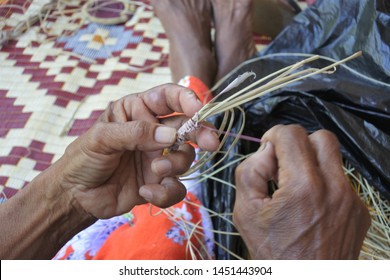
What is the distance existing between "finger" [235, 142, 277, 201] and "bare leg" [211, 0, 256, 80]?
0.75 metres

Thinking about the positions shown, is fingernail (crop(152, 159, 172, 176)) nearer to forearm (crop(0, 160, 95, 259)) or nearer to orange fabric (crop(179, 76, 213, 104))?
forearm (crop(0, 160, 95, 259))

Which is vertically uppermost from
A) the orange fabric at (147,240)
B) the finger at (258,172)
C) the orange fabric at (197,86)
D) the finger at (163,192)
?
the finger at (258,172)

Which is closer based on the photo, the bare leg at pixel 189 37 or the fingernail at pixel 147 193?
the fingernail at pixel 147 193

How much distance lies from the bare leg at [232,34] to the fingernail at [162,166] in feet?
2.28

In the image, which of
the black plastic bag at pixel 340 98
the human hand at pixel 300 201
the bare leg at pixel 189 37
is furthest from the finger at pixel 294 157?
the bare leg at pixel 189 37

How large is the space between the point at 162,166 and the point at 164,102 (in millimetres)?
119

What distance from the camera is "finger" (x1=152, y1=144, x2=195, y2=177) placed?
2.17 ft

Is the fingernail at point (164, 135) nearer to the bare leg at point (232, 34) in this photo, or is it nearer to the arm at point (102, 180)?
the arm at point (102, 180)

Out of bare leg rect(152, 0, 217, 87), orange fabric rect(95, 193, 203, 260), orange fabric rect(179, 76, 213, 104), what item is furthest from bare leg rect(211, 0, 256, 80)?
orange fabric rect(95, 193, 203, 260)

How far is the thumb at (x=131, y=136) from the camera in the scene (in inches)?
24.2

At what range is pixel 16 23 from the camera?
130 cm

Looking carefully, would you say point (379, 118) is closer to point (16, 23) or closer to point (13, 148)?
point (13, 148)

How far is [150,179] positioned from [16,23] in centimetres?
84
